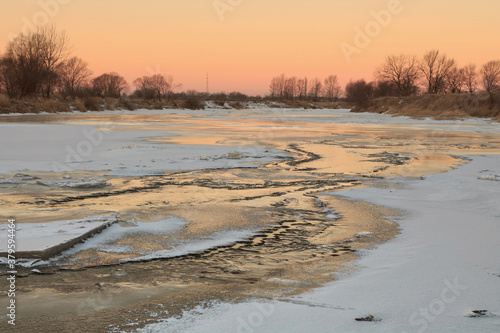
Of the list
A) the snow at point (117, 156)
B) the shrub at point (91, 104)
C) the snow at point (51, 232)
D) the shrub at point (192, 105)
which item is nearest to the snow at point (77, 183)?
the snow at point (117, 156)

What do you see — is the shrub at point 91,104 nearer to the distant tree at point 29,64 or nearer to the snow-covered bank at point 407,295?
the distant tree at point 29,64

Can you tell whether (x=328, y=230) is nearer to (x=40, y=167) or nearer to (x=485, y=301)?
(x=485, y=301)

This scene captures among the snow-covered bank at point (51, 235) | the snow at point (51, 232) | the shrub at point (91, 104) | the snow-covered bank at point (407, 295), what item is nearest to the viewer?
the snow-covered bank at point (407, 295)

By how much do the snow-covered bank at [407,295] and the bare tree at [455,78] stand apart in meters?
87.7

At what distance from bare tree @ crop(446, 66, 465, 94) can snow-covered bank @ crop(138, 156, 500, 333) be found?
288 feet

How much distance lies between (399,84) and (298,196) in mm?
87571

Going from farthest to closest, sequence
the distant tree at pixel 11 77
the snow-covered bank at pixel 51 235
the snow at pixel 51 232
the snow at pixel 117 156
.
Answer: the distant tree at pixel 11 77
the snow at pixel 117 156
the snow at pixel 51 232
the snow-covered bank at pixel 51 235

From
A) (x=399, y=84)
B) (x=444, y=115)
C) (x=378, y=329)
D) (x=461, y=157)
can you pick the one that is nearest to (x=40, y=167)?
(x=378, y=329)

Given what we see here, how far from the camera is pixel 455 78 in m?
86.6

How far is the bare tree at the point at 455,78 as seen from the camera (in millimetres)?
86506

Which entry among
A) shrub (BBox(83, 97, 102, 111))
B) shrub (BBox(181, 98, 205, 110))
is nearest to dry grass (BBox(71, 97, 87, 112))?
shrub (BBox(83, 97, 102, 111))

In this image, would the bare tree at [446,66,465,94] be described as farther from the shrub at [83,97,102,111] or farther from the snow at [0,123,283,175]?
the snow at [0,123,283,175]

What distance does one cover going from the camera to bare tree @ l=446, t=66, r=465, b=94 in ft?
284

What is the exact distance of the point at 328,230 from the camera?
20.7ft
